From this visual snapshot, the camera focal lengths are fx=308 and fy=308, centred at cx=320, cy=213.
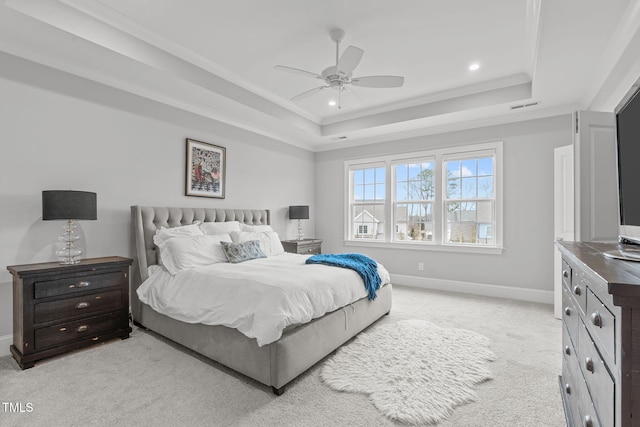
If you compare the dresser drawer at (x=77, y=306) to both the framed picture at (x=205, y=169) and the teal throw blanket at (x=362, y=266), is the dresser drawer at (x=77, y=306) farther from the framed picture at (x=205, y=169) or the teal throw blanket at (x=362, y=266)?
the teal throw blanket at (x=362, y=266)

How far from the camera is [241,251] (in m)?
3.51

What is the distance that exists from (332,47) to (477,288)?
4010 mm

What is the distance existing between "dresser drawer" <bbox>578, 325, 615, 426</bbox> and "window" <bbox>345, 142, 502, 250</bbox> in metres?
3.65

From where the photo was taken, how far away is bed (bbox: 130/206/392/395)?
2.14 meters

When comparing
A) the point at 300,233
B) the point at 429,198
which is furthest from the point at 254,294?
the point at 429,198

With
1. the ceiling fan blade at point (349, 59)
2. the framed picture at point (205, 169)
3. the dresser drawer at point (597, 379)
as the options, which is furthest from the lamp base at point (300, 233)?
the dresser drawer at point (597, 379)

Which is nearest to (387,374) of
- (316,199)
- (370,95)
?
(370,95)

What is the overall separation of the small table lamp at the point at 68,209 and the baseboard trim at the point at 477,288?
452cm

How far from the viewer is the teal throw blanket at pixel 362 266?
123 inches

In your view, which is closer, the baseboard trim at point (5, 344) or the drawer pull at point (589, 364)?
the drawer pull at point (589, 364)

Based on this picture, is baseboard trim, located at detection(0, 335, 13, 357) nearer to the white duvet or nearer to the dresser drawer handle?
the dresser drawer handle

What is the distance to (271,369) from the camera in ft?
6.91

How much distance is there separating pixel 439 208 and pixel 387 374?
341 cm

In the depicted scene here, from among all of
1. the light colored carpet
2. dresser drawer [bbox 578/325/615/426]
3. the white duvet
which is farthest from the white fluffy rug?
dresser drawer [bbox 578/325/615/426]
